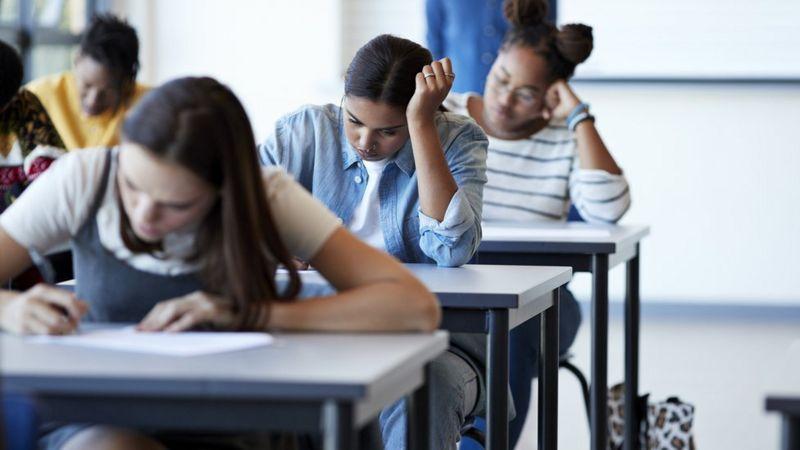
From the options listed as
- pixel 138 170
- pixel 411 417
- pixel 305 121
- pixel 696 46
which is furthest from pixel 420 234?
pixel 696 46

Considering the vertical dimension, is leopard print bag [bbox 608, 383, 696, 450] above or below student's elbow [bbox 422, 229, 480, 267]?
below

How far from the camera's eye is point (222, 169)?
1608 millimetres

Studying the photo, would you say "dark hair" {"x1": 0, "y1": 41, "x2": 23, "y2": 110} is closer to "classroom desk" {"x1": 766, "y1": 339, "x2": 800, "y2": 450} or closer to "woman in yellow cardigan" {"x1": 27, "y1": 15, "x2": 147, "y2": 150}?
"woman in yellow cardigan" {"x1": 27, "y1": 15, "x2": 147, "y2": 150}

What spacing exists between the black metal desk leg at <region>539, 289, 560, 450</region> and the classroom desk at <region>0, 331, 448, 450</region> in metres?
0.98

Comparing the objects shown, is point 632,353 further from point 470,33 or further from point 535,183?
point 470,33

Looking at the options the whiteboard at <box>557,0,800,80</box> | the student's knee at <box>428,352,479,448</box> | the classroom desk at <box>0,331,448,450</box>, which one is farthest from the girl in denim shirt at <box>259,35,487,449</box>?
the whiteboard at <box>557,0,800,80</box>

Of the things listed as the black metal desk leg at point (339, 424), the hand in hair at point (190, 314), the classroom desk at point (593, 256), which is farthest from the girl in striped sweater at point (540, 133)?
the black metal desk leg at point (339, 424)

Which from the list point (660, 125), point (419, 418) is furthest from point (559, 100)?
point (660, 125)

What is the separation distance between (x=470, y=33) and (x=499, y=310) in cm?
Result: 236

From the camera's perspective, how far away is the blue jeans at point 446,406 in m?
2.28

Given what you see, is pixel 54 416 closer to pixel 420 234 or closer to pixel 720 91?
pixel 420 234

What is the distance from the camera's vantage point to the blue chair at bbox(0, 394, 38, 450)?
46.7 inches

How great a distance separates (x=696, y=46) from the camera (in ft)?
18.4

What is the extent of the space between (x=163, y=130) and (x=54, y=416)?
39 cm
